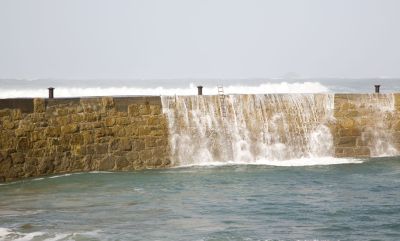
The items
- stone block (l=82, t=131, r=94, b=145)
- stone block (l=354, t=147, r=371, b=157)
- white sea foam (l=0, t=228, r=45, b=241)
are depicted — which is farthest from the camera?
stone block (l=354, t=147, r=371, b=157)

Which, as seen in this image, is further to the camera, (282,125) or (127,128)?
(282,125)

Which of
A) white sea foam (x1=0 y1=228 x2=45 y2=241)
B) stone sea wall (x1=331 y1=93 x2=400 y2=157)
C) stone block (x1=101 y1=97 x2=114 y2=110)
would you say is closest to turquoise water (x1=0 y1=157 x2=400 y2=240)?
white sea foam (x1=0 y1=228 x2=45 y2=241)

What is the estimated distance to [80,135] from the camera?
16.6 m

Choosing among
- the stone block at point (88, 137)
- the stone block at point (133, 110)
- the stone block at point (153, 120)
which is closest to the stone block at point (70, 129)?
the stone block at point (88, 137)

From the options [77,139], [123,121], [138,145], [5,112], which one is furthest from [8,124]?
[138,145]

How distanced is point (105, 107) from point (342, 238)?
27.4 ft

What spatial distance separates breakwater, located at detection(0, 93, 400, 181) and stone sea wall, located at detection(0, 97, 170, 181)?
23 mm

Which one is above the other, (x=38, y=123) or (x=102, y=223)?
(x=38, y=123)

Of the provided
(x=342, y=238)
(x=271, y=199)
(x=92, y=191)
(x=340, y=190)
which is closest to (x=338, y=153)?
(x=340, y=190)

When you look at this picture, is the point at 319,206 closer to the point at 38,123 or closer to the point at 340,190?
the point at 340,190

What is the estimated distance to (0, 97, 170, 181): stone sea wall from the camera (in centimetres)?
1556

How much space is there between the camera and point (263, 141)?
60.4 ft

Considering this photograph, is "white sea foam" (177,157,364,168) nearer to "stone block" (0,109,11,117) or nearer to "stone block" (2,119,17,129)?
"stone block" (2,119,17,129)

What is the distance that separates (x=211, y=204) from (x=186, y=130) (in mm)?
5276
